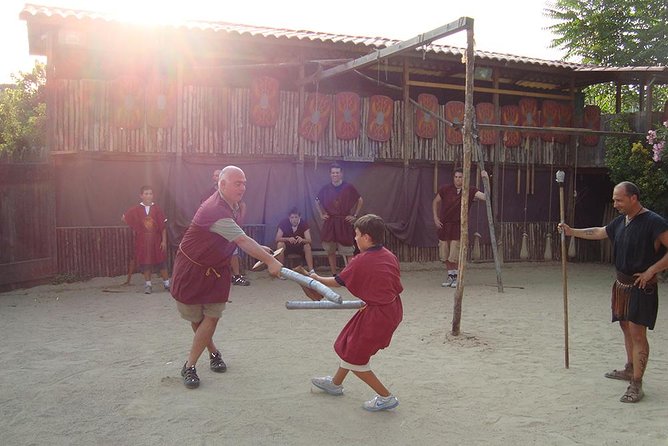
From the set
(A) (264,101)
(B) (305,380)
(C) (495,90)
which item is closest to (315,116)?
(A) (264,101)

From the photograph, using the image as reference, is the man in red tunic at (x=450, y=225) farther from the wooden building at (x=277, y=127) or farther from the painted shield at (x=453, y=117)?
the painted shield at (x=453, y=117)

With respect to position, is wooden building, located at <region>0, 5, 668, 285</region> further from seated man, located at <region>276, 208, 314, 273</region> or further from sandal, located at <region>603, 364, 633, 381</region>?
sandal, located at <region>603, 364, 633, 381</region>

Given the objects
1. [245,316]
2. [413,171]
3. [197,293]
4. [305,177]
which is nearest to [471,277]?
[413,171]

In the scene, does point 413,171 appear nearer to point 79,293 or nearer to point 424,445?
point 79,293

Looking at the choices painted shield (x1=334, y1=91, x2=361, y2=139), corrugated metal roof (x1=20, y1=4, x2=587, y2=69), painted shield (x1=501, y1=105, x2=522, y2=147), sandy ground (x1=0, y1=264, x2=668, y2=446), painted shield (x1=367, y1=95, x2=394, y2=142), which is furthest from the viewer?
painted shield (x1=501, y1=105, x2=522, y2=147)

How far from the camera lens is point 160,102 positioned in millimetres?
9414

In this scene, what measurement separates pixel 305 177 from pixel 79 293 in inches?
166

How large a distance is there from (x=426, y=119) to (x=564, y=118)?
3.44m

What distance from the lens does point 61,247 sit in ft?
30.3

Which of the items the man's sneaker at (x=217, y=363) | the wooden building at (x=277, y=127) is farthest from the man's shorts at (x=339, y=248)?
the man's sneaker at (x=217, y=363)

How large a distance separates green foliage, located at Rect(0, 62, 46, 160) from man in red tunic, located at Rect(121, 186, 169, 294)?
27.6ft

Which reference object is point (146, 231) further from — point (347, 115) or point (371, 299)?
point (371, 299)

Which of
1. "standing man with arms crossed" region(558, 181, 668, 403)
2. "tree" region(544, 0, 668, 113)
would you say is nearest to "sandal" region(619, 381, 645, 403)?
"standing man with arms crossed" region(558, 181, 668, 403)

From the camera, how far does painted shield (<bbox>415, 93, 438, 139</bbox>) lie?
11.4 m
